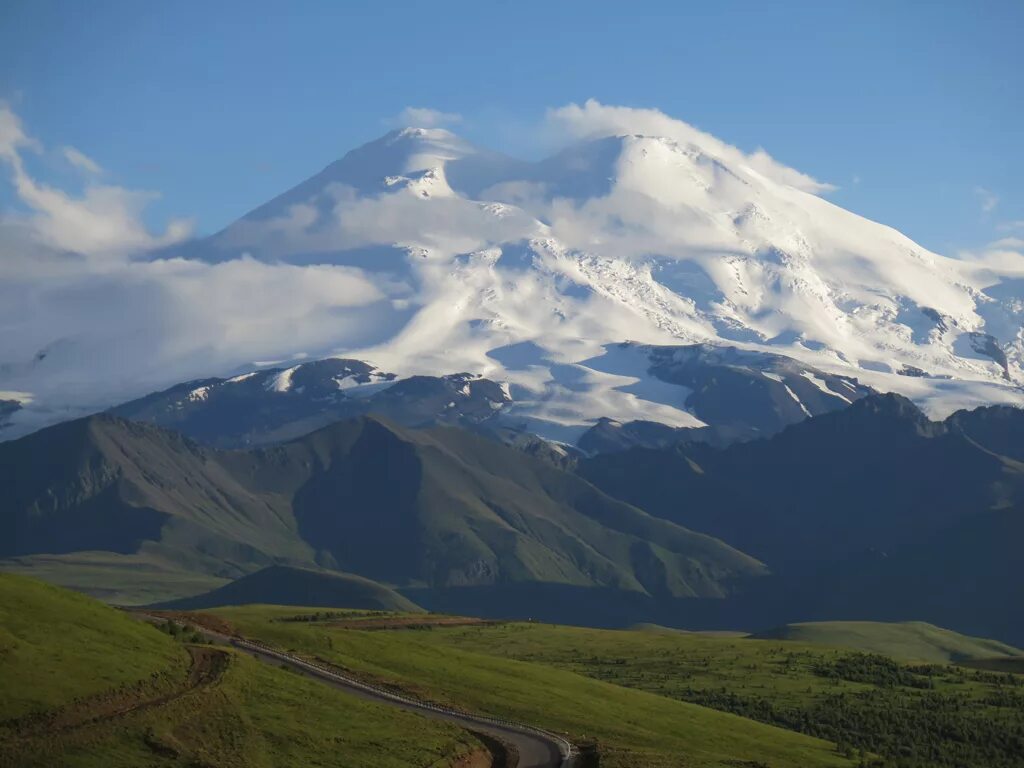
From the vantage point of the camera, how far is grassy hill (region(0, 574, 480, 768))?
6750 cm

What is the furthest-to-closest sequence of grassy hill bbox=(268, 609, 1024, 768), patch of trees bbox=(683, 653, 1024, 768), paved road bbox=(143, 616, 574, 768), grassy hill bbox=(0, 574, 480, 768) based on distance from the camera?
patch of trees bbox=(683, 653, 1024, 768) < grassy hill bbox=(268, 609, 1024, 768) < paved road bbox=(143, 616, 574, 768) < grassy hill bbox=(0, 574, 480, 768)

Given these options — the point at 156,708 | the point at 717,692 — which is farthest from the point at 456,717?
the point at 717,692

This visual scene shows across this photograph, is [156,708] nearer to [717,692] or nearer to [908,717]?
[908,717]

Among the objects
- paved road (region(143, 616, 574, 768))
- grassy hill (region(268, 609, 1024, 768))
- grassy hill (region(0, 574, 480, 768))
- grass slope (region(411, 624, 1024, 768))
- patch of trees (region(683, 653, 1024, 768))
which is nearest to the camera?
grassy hill (region(0, 574, 480, 768))

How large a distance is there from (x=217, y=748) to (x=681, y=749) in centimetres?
3408

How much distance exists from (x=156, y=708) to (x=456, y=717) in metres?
23.0

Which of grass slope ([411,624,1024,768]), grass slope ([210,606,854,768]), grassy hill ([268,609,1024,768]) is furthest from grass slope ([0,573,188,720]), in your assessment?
grass slope ([411,624,1024,768])

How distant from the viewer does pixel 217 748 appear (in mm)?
70500

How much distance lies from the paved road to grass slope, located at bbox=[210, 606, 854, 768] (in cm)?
306

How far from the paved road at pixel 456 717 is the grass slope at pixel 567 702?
3.06 metres

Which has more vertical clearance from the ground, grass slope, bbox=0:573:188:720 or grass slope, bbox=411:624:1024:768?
grass slope, bbox=0:573:188:720

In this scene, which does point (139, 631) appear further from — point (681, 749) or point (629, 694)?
point (629, 694)

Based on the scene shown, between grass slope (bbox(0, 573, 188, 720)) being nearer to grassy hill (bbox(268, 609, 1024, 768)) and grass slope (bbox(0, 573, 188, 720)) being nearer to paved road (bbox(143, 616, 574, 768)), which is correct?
paved road (bbox(143, 616, 574, 768))

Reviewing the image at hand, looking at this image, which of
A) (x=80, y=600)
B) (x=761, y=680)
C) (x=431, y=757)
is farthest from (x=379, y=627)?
(x=431, y=757)
